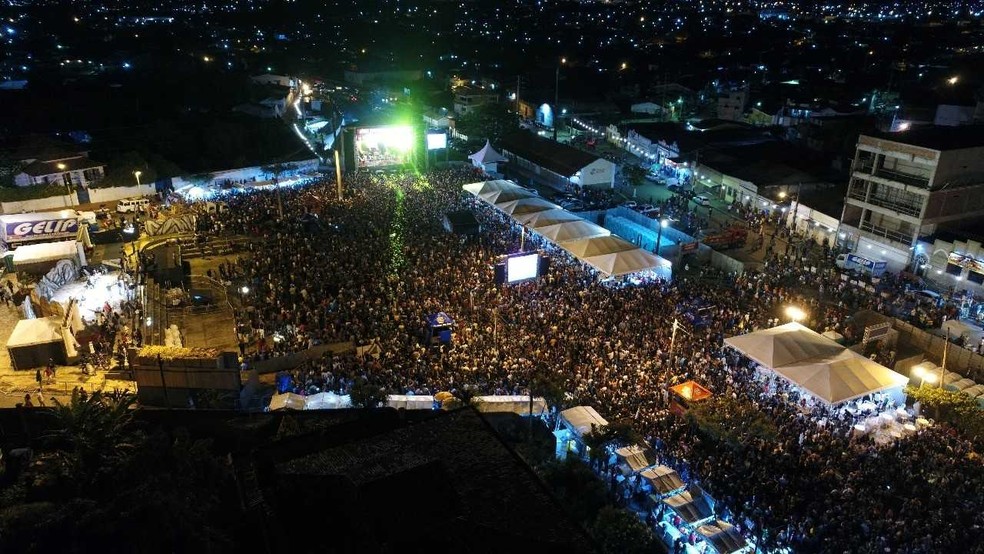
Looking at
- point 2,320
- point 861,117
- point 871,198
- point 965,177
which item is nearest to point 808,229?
point 871,198

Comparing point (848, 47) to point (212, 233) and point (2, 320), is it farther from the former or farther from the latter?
point (2, 320)

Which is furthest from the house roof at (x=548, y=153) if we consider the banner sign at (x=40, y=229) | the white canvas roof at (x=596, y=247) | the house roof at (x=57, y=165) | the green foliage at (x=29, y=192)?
the green foliage at (x=29, y=192)

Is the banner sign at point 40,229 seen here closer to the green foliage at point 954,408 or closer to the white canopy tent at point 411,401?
the white canopy tent at point 411,401

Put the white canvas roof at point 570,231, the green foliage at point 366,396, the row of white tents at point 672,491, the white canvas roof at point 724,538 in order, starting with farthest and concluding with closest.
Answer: the white canvas roof at point 570,231
the green foliage at point 366,396
the row of white tents at point 672,491
the white canvas roof at point 724,538

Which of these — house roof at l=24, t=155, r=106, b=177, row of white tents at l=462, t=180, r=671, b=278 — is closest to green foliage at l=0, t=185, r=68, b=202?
house roof at l=24, t=155, r=106, b=177

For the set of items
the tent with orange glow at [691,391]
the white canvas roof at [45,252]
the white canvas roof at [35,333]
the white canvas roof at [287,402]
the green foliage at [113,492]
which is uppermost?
the green foliage at [113,492]

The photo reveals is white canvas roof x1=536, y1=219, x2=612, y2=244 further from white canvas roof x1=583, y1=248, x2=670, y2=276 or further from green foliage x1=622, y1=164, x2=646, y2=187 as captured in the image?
green foliage x1=622, y1=164, x2=646, y2=187
